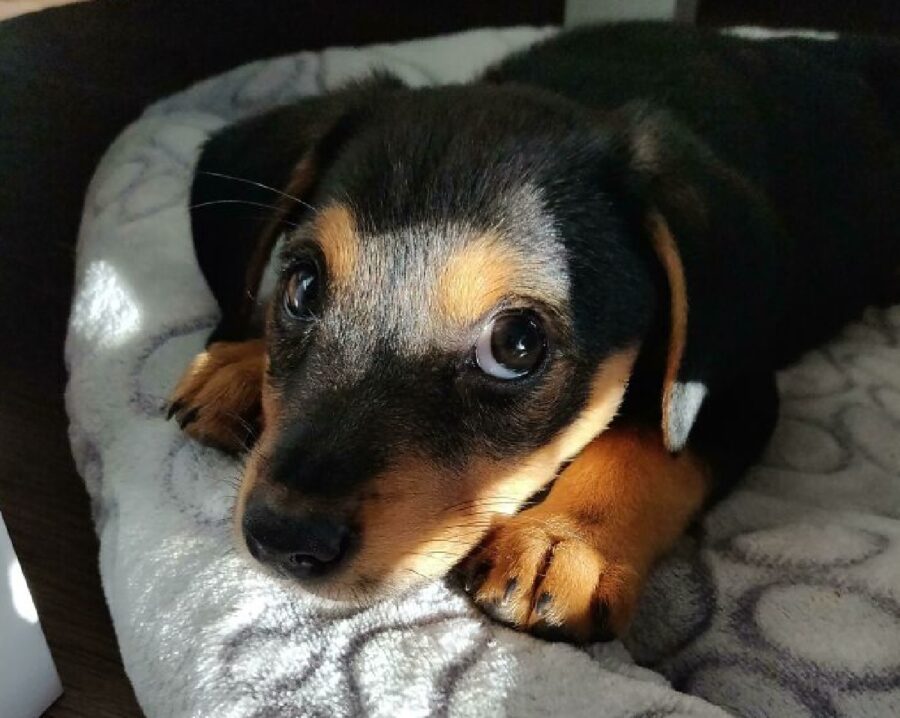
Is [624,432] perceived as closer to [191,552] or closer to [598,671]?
[598,671]

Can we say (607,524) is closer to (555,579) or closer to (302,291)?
(555,579)

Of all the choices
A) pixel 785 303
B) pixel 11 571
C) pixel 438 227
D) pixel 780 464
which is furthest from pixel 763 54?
pixel 11 571

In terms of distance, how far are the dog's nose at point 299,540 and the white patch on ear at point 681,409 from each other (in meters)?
0.58

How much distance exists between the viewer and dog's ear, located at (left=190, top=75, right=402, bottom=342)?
1.90 m

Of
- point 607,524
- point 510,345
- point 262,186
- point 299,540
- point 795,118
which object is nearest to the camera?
point 299,540

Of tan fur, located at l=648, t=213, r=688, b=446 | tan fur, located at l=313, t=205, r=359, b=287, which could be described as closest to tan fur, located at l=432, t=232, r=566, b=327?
tan fur, located at l=313, t=205, r=359, b=287

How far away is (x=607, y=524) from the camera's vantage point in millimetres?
1710

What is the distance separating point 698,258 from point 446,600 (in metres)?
0.65

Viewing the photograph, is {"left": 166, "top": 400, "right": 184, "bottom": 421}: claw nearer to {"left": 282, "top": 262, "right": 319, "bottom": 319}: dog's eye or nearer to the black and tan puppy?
the black and tan puppy

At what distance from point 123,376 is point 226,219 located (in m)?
0.42

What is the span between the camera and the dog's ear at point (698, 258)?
168 centimetres

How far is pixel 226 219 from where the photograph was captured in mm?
1949

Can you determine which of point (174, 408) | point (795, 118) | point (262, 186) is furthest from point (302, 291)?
point (795, 118)

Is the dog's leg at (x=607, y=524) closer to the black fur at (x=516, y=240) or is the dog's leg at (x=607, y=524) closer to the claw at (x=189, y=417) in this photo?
the black fur at (x=516, y=240)
